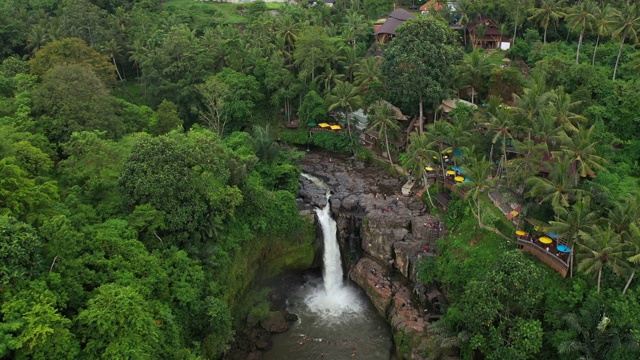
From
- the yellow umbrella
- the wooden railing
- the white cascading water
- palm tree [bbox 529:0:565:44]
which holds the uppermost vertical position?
palm tree [bbox 529:0:565:44]

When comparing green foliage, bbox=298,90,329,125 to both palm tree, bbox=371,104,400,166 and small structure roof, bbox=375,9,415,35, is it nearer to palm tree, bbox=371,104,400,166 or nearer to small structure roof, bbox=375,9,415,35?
palm tree, bbox=371,104,400,166

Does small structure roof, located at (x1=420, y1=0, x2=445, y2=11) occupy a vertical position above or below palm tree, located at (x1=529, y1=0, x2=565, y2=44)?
below

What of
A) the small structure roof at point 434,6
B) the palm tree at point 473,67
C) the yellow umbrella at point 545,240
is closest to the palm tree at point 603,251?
the yellow umbrella at point 545,240

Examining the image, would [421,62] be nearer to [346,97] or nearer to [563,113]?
[346,97]

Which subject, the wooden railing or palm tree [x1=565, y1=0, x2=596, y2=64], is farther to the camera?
palm tree [x1=565, y1=0, x2=596, y2=64]

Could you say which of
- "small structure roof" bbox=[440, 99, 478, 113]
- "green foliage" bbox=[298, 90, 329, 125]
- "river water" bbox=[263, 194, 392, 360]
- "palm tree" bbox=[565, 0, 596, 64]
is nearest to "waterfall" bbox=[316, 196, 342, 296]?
"river water" bbox=[263, 194, 392, 360]

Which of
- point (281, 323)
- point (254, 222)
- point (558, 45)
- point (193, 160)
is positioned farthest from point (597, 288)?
point (558, 45)

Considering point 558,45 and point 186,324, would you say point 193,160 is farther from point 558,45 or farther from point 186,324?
point 558,45

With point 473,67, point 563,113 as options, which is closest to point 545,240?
point 563,113
